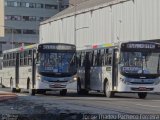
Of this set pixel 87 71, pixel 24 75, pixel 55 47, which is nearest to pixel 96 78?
pixel 87 71

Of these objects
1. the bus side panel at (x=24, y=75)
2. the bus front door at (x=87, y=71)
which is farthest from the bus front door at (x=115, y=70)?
the bus side panel at (x=24, y=75)

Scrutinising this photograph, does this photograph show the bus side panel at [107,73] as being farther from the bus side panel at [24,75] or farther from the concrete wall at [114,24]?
the concrete wall at [114,24]

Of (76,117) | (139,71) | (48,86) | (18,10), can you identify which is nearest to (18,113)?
(76,117)

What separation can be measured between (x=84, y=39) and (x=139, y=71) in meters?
53.5

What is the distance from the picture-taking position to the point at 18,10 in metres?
135

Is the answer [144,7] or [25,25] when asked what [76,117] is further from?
[25,25]

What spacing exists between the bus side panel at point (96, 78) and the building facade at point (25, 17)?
313ft

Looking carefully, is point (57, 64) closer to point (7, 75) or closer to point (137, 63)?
point (137, 63)

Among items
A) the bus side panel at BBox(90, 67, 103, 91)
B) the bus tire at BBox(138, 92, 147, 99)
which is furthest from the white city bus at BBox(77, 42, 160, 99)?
the bus side panel at BBox(90, 67, 103, 91)

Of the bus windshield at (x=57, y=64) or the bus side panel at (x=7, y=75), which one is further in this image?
the bus side panel at (x=7, y=75)

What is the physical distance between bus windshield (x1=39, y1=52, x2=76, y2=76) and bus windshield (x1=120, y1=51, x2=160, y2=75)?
394cm

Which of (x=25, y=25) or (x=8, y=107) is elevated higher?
(x=25, y=25)

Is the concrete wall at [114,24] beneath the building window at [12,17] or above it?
beneath

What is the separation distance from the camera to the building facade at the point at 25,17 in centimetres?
13300
